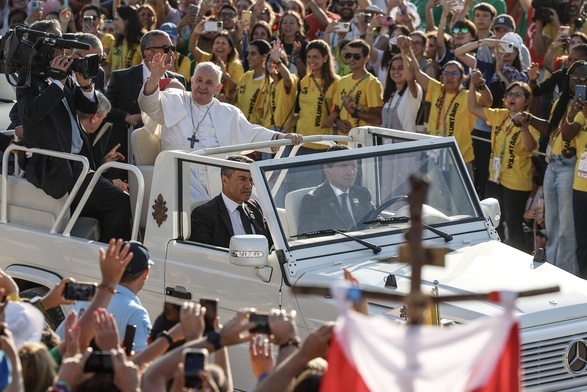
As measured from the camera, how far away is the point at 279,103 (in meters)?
12.7

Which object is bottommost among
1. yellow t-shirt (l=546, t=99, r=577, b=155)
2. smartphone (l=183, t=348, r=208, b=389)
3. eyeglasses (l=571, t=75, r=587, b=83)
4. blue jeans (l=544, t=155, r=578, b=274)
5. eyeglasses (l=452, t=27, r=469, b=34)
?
blue jeans (l=544, t=155, r=578, b=274)

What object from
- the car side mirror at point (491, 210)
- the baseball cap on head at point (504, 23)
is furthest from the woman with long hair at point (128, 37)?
the car side mirror at point (491, 210)

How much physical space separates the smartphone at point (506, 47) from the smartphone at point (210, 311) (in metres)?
7.16

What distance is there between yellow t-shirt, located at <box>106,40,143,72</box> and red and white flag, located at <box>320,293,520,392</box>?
9931mm

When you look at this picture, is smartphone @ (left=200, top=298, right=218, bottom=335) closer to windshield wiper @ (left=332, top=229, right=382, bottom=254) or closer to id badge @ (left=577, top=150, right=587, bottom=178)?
windshield wiper @ (left=332, top=229, right=382, bottom=254)

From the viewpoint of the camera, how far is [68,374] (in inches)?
185

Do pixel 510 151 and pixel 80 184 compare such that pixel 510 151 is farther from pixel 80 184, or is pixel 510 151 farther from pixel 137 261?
pixel 137 261

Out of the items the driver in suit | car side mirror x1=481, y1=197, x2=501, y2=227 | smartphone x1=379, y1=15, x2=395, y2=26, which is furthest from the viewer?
smartphone x1=379, y1=15, x2=395, y2=26

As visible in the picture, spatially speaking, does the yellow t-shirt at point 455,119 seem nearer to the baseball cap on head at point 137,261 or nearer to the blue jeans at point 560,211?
the blue jeans at point 560,211

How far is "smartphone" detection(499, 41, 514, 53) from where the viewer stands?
463 inches

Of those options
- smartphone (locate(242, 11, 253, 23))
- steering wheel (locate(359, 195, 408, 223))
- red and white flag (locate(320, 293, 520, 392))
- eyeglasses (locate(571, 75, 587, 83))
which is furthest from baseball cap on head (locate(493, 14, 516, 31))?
red and white flag (locate(320, 293, 520, 392))

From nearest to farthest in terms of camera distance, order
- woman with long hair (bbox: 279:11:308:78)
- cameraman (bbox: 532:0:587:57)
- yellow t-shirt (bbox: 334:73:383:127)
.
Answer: yellow t-shirt (bbox: 334:73:383:127)
cameraman (bbox: 532:0:587:57)
woman with long hair (bbox: 279:11:308:78)

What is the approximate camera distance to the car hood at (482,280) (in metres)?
6.97

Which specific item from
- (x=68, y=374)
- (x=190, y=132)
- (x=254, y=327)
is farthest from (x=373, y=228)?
(x=68, y=374)
